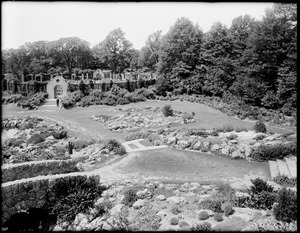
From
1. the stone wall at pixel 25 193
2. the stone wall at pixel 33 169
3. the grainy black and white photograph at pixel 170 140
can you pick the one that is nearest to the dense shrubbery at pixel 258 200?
the grainy black and white photograph at pixel 170 140

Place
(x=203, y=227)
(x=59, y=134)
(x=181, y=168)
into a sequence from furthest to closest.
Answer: (x=59, y=134) < (x=181, y=168) < (x=203, y=227)

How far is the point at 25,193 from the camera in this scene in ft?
31.6

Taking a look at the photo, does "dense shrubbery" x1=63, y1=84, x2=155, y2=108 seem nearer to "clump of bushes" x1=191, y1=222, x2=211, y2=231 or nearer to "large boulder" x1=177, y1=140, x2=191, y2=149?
"large boulder" x1=177, y1=140, x2=191, y2=149

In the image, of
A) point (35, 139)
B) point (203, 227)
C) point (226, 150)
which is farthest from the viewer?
point (35, 139)

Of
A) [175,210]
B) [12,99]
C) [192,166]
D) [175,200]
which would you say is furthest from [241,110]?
[12,99]

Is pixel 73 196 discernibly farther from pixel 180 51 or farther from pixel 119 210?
pixel 180 51

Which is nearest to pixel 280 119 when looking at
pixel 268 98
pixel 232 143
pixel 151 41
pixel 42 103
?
pixel 268 98

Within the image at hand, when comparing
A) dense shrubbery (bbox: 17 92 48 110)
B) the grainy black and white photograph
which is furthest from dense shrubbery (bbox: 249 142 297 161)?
dense shrubbery (bbox: 17 92 48 110)

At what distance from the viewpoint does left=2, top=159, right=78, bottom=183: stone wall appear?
1065 cm

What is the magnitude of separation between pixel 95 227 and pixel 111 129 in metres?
15.3

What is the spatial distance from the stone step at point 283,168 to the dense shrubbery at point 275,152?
0.43 m

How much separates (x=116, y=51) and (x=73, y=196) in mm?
47477

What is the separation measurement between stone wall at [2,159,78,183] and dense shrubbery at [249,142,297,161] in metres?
9.96

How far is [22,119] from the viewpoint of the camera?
86.5 feet
